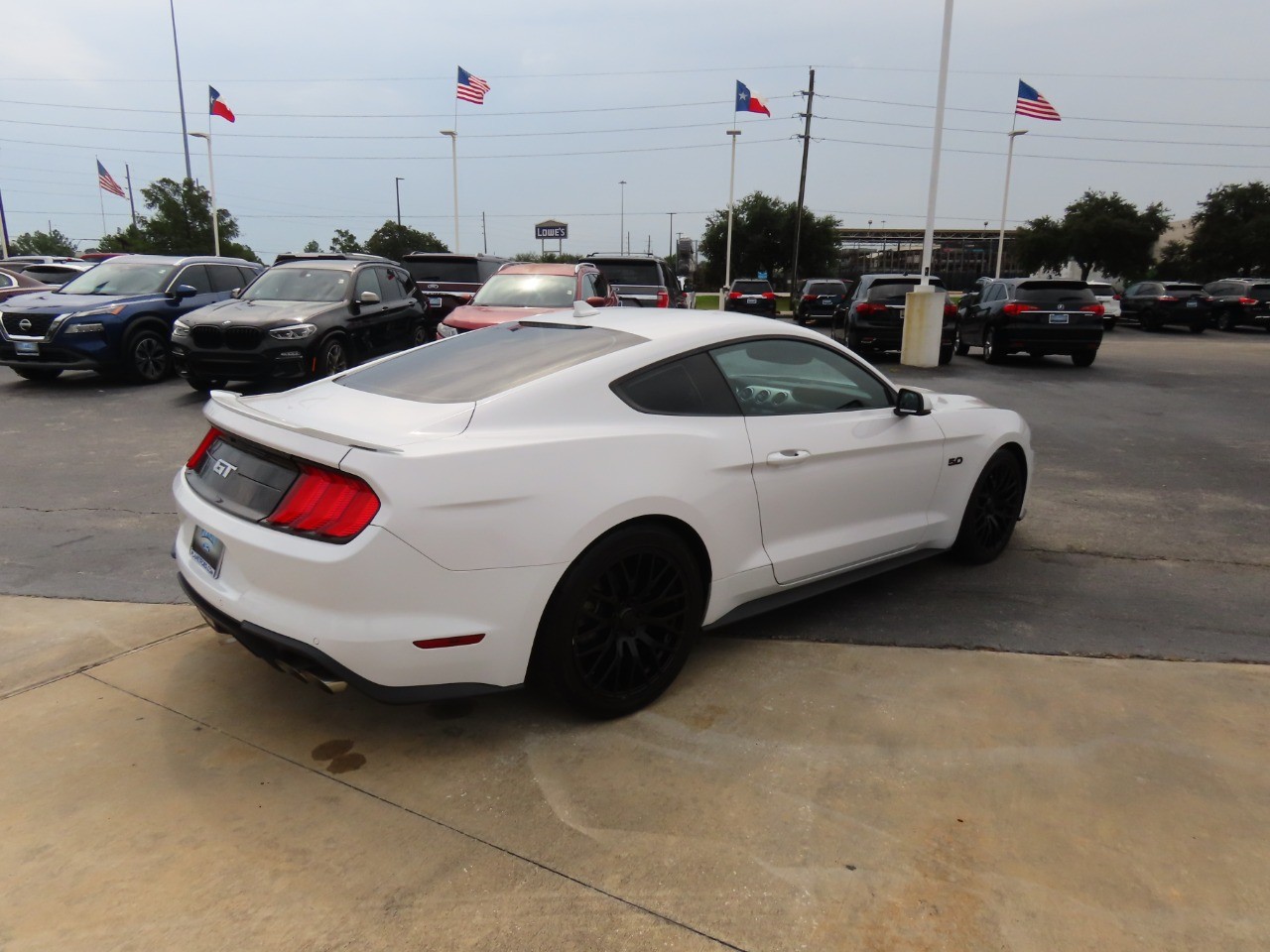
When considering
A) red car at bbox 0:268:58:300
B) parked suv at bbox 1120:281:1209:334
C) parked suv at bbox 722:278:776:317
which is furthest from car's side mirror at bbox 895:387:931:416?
parked suv at bbox 1120:281:1209:334

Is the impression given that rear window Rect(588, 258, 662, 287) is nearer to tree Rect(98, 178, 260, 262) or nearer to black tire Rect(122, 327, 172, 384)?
black tire Rect(122, 327, 172, 384)

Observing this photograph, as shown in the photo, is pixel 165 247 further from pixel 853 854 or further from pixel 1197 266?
pixel 1197 266

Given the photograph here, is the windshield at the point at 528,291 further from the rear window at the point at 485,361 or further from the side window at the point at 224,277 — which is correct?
the rear window at the point at 485,361

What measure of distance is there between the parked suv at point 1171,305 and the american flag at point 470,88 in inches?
915

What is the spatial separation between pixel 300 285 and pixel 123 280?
2931mm

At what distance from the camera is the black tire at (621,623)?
293 centimetres

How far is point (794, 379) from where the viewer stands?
405 centimetres

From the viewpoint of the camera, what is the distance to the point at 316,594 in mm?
2658

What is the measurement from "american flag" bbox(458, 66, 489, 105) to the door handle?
102 ft

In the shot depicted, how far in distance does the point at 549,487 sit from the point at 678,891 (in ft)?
4.12

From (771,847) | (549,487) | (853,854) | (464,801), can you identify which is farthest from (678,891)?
(549,487)

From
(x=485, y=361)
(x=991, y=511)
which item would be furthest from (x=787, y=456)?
(x=991, y=511)

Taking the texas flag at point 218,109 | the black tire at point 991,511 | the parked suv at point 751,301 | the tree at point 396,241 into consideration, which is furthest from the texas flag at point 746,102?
the tree at point 396,241

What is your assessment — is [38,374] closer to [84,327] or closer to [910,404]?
[84,327]
